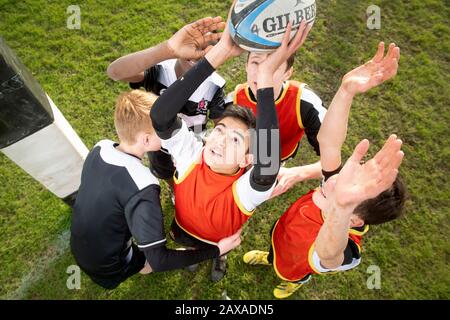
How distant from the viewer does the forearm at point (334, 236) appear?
188 cm

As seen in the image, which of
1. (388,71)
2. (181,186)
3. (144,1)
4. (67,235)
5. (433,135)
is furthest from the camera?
(144,1)

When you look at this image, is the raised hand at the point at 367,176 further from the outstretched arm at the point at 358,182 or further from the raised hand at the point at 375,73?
the raised hand at the point at 375,73

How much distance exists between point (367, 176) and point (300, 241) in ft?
3.25

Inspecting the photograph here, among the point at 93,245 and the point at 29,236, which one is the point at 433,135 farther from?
the point at 29,236

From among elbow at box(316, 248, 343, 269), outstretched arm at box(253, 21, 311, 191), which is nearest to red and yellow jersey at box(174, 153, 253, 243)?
outstretched arm at box(253, 21, 311, 191)

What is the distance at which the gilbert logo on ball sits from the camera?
2.31m

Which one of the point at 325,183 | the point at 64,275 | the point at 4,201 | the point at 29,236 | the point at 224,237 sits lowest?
the point at 64,275

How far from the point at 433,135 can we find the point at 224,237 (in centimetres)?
366

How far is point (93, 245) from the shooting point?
2.63 metres

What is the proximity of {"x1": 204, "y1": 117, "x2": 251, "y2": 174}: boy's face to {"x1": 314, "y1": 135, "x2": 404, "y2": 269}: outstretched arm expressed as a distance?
81 cm

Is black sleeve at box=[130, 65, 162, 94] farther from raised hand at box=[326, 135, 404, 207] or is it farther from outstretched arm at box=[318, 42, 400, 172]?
raised hand at box=[326, 135, 404, 207]

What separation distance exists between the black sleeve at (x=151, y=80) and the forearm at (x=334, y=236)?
1.85 m

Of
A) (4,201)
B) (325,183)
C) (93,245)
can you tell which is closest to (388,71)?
(325,183)

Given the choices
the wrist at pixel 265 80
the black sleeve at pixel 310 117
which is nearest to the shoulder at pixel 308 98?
the black sleeve at pixel 310 117
